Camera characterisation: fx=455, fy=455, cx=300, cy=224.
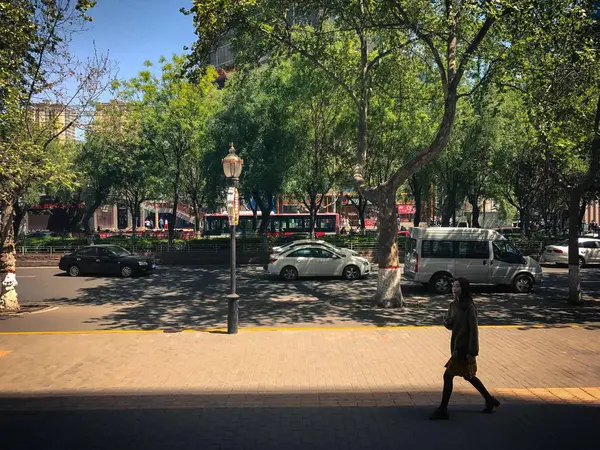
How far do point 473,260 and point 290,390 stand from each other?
9816 millimetres

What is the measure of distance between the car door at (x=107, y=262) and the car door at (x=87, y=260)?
207mm

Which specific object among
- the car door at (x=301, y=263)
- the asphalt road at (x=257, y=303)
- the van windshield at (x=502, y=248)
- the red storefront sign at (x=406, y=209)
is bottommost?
the asphalt road at (x=257, y=303)

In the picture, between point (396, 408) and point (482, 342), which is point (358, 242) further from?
point (396, 408)

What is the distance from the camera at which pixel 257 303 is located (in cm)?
1345

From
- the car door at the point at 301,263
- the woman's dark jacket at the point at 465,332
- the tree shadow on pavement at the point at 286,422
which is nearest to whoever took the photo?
the tree shadow on pavement at the point at 286,422

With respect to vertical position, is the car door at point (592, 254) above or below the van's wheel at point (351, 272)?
above

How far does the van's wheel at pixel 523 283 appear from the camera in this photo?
14.5 metres

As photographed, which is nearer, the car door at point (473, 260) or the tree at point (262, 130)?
the car door at point (473, 260)

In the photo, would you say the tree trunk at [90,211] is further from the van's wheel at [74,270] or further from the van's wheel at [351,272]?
the van's wheel at [351,272]

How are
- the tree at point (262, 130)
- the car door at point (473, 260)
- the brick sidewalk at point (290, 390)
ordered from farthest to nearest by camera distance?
the tree at point (262, 130) → the car door at point (473, 260) → the brick sidewalk at point (290, 390)

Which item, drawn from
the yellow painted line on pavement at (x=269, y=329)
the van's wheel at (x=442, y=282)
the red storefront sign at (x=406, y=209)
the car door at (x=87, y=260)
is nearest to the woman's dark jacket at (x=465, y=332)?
the yellow painted line on pavement at (x=269, y=329)

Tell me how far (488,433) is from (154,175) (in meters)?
26.8

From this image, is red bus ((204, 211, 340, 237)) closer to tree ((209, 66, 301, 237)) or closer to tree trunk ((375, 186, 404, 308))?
tree ((209, 66, 301, 237))

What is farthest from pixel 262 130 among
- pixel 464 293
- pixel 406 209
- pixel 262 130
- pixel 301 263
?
pixel 406 209
